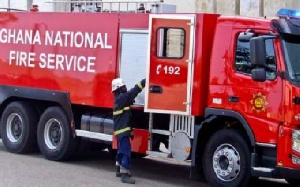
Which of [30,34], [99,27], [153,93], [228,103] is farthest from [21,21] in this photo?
[228,103]

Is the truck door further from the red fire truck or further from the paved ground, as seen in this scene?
the paved ground

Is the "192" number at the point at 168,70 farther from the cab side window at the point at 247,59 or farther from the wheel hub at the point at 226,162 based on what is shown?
the wheel hub at the point at 226,162

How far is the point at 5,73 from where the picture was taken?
14.7m

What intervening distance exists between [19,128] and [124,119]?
3.48 metres

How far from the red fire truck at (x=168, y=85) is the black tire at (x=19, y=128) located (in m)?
0.02

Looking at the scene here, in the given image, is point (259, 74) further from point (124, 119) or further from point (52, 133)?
point (52, 133)

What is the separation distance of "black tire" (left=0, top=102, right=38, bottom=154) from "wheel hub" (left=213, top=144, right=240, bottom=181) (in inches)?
180

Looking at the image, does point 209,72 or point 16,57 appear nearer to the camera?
point 209,72

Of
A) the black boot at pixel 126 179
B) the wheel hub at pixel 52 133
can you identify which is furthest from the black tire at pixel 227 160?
the wheel hub at pixel 52 133

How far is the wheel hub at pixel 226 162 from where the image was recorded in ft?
34.9

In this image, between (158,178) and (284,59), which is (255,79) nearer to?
(284,59)

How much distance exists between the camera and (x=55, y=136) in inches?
542

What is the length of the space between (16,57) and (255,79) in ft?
18.9

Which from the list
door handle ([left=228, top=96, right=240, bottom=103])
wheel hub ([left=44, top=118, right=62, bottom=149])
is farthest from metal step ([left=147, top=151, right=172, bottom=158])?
wheel hub ([left=44, top=118, right=62, bottom=149])
